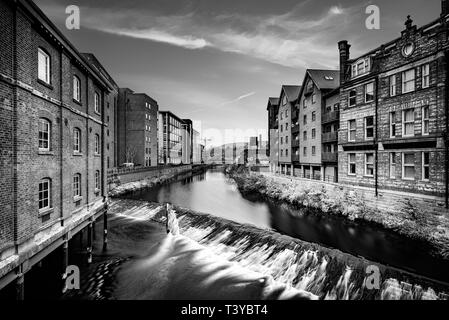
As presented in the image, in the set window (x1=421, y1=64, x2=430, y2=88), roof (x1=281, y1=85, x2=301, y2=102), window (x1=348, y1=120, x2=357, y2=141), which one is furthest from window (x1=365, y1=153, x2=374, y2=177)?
roof (x1=281, y1=85, x2=301, y2=102)

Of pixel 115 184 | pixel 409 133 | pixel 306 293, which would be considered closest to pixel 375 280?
pixel 306 293

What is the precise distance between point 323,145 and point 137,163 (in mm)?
41645

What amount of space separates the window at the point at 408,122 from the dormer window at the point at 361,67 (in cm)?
490

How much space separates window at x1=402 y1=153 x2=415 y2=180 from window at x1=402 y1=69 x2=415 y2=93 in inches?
172

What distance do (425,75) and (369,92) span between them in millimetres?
4340

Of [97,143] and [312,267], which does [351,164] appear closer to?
[312,267]

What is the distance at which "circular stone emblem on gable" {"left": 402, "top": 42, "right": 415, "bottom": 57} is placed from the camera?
1547 centimetres

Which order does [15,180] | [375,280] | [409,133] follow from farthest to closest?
[409,133], [375,280], [15,180]

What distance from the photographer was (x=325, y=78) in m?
29.5

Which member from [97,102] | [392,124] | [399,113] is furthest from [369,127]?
[97,102]

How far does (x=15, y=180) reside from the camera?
7242mm

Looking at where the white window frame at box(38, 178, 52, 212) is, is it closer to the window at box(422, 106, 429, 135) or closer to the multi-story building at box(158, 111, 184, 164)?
the window at box(422, 106, 429, 135)

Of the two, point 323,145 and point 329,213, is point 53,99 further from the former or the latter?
point 323,145

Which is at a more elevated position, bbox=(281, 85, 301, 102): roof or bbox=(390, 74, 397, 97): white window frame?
bbox=(281, 85, 301, 102): roof
